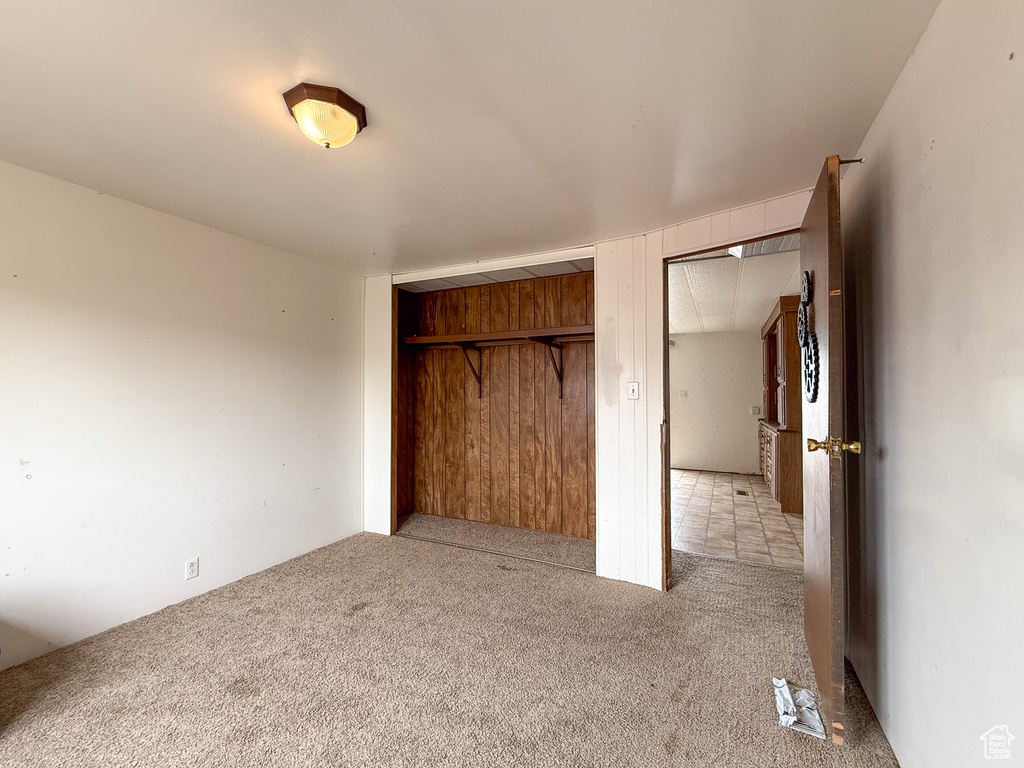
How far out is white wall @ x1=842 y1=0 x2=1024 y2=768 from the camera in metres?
0.89

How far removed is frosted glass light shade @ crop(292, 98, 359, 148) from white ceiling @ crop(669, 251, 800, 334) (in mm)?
2585

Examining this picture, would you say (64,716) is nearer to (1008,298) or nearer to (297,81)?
(297,81)

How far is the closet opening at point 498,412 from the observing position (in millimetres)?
3662

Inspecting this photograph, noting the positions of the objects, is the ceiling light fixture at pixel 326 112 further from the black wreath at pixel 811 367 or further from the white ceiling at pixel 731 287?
the white ceiling at pixel 731 287

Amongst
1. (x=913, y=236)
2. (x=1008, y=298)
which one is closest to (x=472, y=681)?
(x=1008, y=298)

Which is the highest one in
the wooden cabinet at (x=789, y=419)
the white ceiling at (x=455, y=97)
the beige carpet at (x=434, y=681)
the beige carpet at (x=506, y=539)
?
the white ceiling at (x=455, y=97)

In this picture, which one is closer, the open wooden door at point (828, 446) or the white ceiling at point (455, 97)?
the white ceiling at point (455, 97)

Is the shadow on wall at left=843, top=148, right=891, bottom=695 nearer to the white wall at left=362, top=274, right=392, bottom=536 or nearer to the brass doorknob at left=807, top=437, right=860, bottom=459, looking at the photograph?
the brass doorknob at left=807, top=437, right=860, bottom=459

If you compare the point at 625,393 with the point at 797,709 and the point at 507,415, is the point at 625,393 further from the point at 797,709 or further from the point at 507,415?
the point at 797,709

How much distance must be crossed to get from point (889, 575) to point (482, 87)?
6.97 feet

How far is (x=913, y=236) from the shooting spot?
1.29 meters

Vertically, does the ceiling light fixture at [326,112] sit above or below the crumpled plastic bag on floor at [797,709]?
above

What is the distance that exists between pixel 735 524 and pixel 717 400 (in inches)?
136

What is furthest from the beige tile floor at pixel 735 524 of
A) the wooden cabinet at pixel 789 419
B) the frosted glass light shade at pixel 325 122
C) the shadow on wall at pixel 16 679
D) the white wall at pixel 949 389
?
the shadow on wall at pixel 16 679
